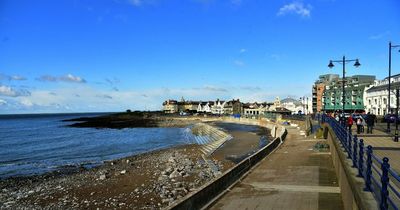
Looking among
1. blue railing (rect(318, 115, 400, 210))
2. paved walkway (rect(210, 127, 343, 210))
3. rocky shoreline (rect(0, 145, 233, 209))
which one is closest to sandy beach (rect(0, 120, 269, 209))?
rocky shoreline (rect(0, 145, 233, 209))

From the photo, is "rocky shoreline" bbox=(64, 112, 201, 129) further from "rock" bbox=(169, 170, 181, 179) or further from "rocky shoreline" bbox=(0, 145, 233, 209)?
"rock" bbox=(169, 170, 181, 179)

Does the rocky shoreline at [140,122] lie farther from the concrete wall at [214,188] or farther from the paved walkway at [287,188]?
the concrete wall at [214,188]

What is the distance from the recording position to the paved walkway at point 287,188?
11430 mm

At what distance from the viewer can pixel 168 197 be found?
16.6 meters

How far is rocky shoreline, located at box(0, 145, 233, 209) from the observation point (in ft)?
54.6

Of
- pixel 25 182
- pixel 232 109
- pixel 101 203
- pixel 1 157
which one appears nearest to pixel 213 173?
pixel 101 203

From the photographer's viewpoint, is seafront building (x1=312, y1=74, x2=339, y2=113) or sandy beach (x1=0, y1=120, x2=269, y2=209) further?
seafront building (x1=312, y1=74, x2=339, y2=113)

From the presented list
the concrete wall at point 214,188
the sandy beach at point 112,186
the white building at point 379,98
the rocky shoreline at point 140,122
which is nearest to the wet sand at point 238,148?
the sandy beach at point 112,186

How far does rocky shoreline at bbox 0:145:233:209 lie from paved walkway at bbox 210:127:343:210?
11.9ft

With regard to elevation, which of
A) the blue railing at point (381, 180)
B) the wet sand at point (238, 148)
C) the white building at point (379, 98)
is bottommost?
the wet sand at point (238, 148)

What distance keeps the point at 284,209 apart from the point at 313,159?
11.0 meters

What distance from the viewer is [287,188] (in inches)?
540

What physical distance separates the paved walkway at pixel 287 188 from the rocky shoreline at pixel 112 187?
361cm

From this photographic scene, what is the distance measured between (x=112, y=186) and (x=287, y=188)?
10353mm
